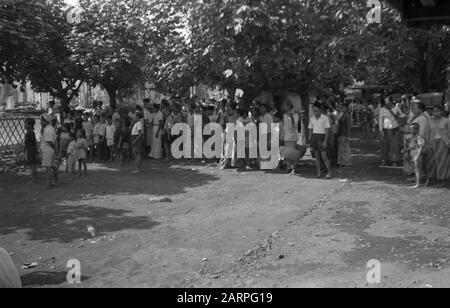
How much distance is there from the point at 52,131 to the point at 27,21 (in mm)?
2853

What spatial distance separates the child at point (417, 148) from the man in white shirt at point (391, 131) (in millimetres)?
2400

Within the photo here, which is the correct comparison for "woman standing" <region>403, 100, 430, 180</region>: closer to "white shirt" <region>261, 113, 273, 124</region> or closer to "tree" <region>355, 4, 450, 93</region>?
"tree" <region>355, 4, 450, 93</region>

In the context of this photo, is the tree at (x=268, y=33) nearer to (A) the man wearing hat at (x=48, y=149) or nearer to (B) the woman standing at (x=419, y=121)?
(B) the woman standing at (x=419, y=121)

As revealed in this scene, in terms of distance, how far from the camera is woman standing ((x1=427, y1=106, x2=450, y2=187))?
10.1 metres

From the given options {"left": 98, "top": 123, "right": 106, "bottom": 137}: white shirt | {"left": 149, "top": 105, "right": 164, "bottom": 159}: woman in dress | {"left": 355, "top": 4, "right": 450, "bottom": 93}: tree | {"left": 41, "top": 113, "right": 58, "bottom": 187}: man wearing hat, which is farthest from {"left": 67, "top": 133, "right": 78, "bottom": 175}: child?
{"left": 355, "top": 4, "right": 450, "bottom": 93}: tree

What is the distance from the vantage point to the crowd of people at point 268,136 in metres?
10.3

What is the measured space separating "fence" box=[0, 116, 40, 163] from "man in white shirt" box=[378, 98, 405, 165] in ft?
32.8

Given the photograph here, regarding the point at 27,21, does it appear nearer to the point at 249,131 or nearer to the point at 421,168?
the point at 249,131

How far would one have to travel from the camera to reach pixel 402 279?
5.42m

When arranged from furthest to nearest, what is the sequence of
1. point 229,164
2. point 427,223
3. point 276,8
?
1. point 229,164
2. point 276,8
3. point 427,223

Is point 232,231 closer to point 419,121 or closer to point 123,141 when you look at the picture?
point 419,121

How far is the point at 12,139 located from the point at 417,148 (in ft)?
45.2

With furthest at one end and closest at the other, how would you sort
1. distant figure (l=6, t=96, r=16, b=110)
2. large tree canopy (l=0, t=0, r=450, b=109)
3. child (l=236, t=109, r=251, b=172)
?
distant figure (l=6, t=96, r=16, b=110) → child (l=236, t=109, r=251, b=172) → large tree canopy (l=0, t=0, r=450, b=109)

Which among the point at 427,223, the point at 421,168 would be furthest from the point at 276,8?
the point at 427,223
